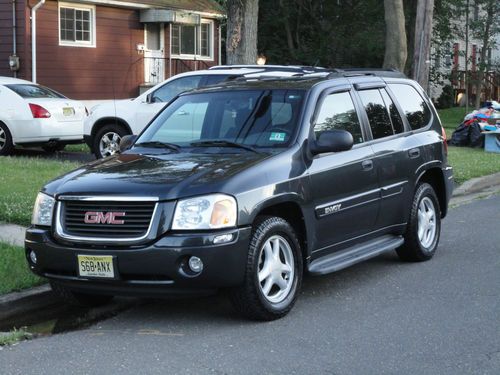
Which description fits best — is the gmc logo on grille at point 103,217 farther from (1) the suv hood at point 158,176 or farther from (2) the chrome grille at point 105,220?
(1) the suv hood at point 158,176

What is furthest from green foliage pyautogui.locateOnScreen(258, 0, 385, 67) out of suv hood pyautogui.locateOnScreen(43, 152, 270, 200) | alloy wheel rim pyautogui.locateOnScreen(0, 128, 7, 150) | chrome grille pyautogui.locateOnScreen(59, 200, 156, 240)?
chrome grille pyautogui.locateOnScreen(59, 200, 156, 240)

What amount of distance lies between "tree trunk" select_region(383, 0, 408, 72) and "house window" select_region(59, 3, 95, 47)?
30.4ft

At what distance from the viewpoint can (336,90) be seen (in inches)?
280

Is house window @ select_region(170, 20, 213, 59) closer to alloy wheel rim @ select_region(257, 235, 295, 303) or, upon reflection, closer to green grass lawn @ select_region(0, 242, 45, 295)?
green grass lawn @ select_region(0, 242, 45, 295)

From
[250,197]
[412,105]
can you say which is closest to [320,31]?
[412,105]

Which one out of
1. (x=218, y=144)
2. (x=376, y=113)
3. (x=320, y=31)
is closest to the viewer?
(x=218, y=144)

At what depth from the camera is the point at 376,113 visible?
7.61m

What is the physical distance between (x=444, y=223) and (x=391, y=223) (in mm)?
3175

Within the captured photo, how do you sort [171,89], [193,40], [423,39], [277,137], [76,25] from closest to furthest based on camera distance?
[277,137]
[171,89]
[423,39]
[76,25]
[193,40]

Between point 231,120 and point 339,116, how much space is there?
0.93 meters

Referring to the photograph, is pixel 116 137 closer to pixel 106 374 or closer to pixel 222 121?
pixel 222 121

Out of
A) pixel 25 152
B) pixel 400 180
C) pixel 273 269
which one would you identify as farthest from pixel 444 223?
pixel 25 152

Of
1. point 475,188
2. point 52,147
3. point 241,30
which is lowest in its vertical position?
point 475,188

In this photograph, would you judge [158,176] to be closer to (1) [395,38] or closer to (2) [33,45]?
(1) [395,38]
